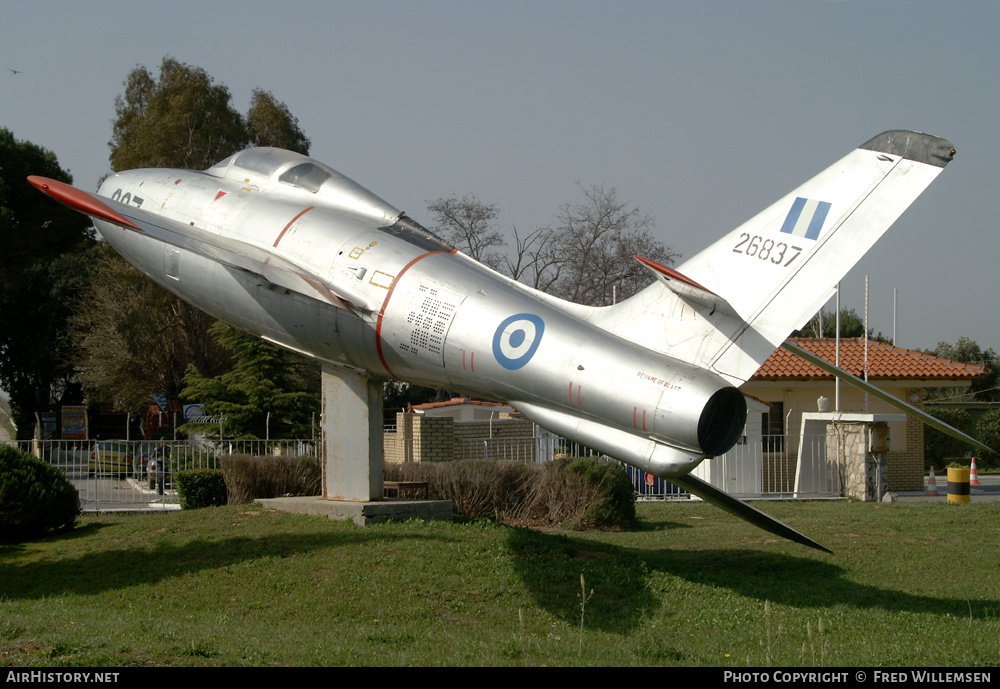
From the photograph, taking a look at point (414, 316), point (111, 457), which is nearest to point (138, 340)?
point (111, 457)

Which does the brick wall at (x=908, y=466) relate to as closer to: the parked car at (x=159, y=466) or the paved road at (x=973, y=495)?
the paved road at (x=973, y=495)

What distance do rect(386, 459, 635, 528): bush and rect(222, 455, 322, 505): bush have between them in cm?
204

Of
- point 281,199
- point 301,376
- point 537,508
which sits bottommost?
point 537,508

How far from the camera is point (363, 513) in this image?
12.0m

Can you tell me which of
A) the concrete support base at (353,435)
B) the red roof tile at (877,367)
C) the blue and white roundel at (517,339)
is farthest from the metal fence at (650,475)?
the blue and white roundel at (517,339)

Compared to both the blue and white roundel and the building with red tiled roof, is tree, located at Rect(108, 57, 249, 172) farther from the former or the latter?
the blue and white roundel

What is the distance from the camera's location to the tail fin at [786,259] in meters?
8.23

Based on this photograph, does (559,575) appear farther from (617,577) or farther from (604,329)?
(604,329)

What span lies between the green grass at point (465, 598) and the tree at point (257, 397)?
1068 cm

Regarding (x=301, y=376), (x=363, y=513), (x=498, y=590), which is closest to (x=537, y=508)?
(x=363, y=513)

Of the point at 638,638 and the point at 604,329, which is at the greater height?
the point at 604,329
